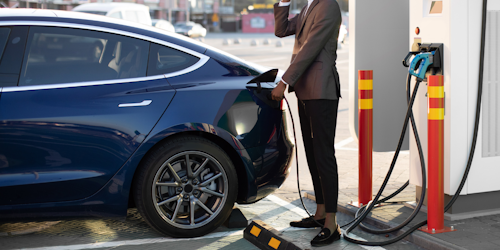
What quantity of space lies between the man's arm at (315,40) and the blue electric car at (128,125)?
1.36ft

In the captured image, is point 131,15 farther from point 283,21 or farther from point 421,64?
point 421,64

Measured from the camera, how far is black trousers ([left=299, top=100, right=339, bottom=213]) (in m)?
3.66

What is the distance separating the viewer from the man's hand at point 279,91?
369 cm

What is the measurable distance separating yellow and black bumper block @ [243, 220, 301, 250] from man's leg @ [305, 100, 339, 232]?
1.18 ft

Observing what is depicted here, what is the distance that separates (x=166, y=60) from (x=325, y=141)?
47.0 inches

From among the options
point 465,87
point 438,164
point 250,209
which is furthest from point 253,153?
point 465,87

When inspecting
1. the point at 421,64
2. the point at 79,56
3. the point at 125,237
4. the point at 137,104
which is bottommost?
the point at 125,237

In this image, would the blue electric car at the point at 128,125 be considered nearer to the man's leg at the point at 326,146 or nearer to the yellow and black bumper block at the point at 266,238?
the yellow and black bumper block at the point at 266,238

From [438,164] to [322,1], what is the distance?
4.22ft

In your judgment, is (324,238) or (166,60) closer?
(324,238)

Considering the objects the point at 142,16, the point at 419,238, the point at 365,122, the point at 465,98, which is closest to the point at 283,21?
the point at 365,122

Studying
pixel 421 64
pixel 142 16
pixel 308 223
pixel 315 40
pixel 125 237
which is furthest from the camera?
pixel 142 16

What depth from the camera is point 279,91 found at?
12.2 ft

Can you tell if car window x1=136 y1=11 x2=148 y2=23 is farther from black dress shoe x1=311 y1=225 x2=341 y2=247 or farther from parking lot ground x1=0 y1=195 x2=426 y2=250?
black dress shoe x1=311 y1=225 x2=341 y2=247
